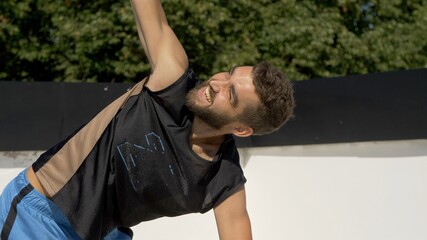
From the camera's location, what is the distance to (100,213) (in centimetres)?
235

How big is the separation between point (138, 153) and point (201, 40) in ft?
23.6

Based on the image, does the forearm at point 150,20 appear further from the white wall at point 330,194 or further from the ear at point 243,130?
the white wall at point 330,194

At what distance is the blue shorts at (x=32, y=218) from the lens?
2344 millimetres

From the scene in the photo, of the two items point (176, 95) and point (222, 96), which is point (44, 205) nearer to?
→ point (176, 95)

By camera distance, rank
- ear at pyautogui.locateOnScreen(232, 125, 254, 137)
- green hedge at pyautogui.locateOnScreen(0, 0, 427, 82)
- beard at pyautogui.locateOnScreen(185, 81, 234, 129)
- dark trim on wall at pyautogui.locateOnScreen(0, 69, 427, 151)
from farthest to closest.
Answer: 1. green hedge at pyautogui.locateOnScreen(0, 0, 427, 82)
2. dark trim on wall at pyautogui.locateOnScreen(0, 69, 427, 151)
3. ear at pyautogui.locateOnScreen(232, 125, 254, 137)
4. beard at pyautogui.locateOnScreen(185, 81, 234, 129)

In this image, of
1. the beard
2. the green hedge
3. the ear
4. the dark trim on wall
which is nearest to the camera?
the beard

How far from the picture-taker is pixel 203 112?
2.27 meters

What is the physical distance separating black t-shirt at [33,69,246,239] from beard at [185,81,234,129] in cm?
4

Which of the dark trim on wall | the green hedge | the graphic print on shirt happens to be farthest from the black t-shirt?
the green hedge

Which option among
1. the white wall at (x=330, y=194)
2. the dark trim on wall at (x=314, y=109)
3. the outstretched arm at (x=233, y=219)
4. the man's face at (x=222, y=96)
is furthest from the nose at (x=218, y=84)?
the white wall at (x=330, y=194)

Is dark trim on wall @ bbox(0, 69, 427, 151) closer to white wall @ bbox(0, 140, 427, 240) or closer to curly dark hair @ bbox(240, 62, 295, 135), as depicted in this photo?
white wall @ bbox(0, 140, 427, 240)

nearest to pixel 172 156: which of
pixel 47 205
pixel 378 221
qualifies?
pixel 47 205

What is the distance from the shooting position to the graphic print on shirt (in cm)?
232

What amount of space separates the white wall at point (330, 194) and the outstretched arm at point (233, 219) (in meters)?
1.63
